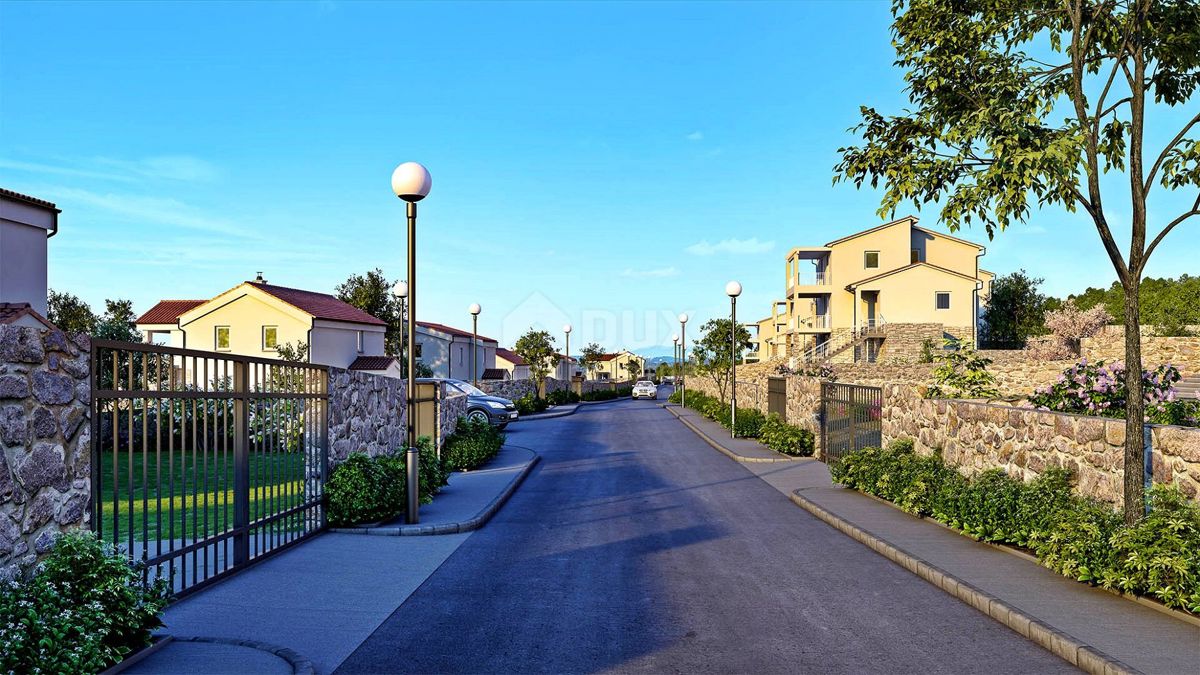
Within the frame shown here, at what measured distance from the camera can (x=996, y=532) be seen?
31.1 ft

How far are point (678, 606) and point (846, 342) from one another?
170 ft

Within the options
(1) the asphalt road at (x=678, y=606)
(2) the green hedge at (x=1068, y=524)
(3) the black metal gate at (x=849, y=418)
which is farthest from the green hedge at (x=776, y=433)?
(1) the asphalt road at (x=678, y=606)

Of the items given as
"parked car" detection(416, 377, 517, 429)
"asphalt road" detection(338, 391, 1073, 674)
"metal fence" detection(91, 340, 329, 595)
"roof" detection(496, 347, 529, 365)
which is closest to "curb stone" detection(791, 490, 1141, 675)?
"asphalt road" detection(338, 391, 1073, 674)

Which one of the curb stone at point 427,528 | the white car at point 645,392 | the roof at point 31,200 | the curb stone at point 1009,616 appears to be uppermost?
the roof at point 31,200

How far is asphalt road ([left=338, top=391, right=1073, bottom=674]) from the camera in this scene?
19.5ft

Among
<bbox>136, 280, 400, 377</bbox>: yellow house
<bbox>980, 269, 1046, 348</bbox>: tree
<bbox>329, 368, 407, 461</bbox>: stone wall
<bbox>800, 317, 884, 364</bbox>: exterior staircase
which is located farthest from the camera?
<bbox>980, 269, 1046, 348</bbox>: tree

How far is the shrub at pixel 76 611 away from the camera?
4742 mm

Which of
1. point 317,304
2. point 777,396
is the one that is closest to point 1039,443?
point 777,396

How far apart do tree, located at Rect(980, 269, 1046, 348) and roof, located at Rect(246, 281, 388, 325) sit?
4717 centimetres

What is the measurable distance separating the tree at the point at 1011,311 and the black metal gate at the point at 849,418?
164ft

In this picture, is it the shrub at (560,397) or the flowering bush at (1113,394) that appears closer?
the flowering bush at (1113,394)

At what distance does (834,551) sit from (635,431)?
2082 cm

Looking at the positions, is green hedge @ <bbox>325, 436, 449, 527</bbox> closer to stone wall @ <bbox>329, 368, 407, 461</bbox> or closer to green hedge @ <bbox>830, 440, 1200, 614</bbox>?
stone wall @ <bbox>329, 368, 407, 461</bbox>

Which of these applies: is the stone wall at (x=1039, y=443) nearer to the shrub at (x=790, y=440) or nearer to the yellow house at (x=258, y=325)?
the shrub at (x=790, y=440)
